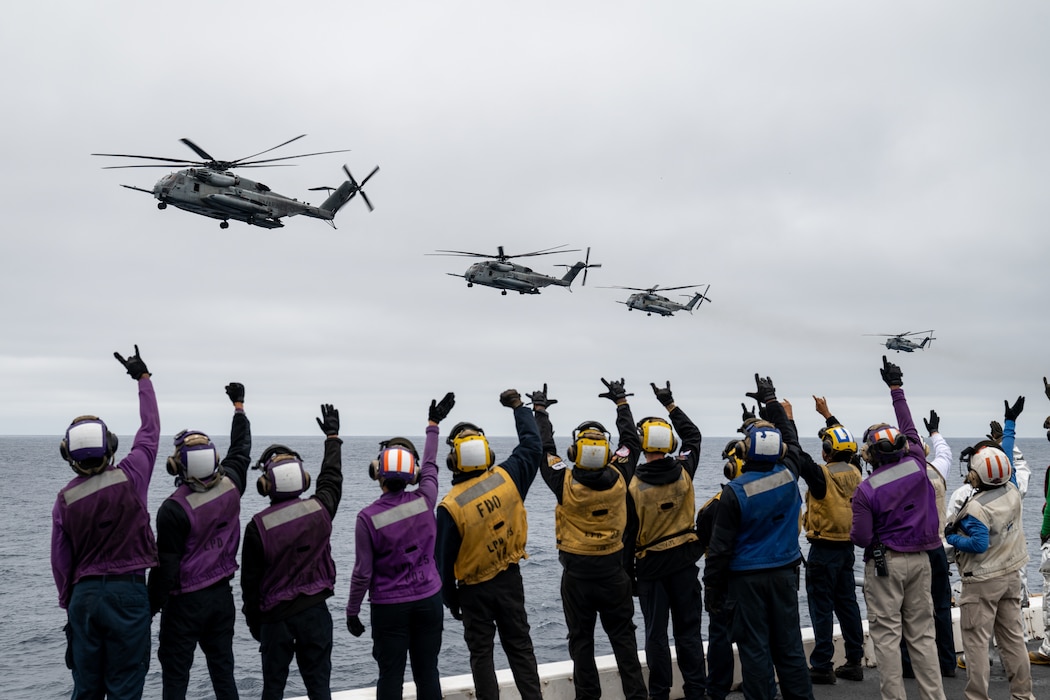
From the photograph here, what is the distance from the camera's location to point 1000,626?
7.20 meters

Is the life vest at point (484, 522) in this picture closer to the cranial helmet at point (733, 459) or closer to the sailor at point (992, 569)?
the cranial helmet at point (733, 459)

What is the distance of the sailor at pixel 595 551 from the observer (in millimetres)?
6777

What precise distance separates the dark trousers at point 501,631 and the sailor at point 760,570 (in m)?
1.44

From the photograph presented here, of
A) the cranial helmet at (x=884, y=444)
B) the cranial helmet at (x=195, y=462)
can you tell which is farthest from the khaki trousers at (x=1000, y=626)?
the cranial helmet at (x=195, y=462)

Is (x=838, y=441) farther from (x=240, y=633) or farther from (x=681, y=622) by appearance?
(x=240, y=633)

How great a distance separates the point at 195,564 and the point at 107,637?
2.29ft

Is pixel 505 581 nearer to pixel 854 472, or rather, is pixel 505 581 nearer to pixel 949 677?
pixel 854 472

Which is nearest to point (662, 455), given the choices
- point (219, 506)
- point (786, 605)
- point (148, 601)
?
point (786, 605)

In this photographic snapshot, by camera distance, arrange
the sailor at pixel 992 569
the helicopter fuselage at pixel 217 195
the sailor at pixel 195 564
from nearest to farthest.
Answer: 1. the sailor at pixel 195 564
2. the sailor at pixel 992 569
3. the helicopter fuselage at pixel 217 195

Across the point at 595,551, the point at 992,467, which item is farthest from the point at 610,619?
the point at 992,467

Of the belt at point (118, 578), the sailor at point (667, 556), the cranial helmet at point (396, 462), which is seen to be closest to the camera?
the belt at point (118, 578)

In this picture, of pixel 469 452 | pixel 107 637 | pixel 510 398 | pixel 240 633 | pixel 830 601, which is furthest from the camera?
pixel 240 633

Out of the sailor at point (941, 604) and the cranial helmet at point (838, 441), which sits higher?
the cranial helmet at point (838, 441)

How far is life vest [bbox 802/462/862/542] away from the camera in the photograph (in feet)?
26.3
